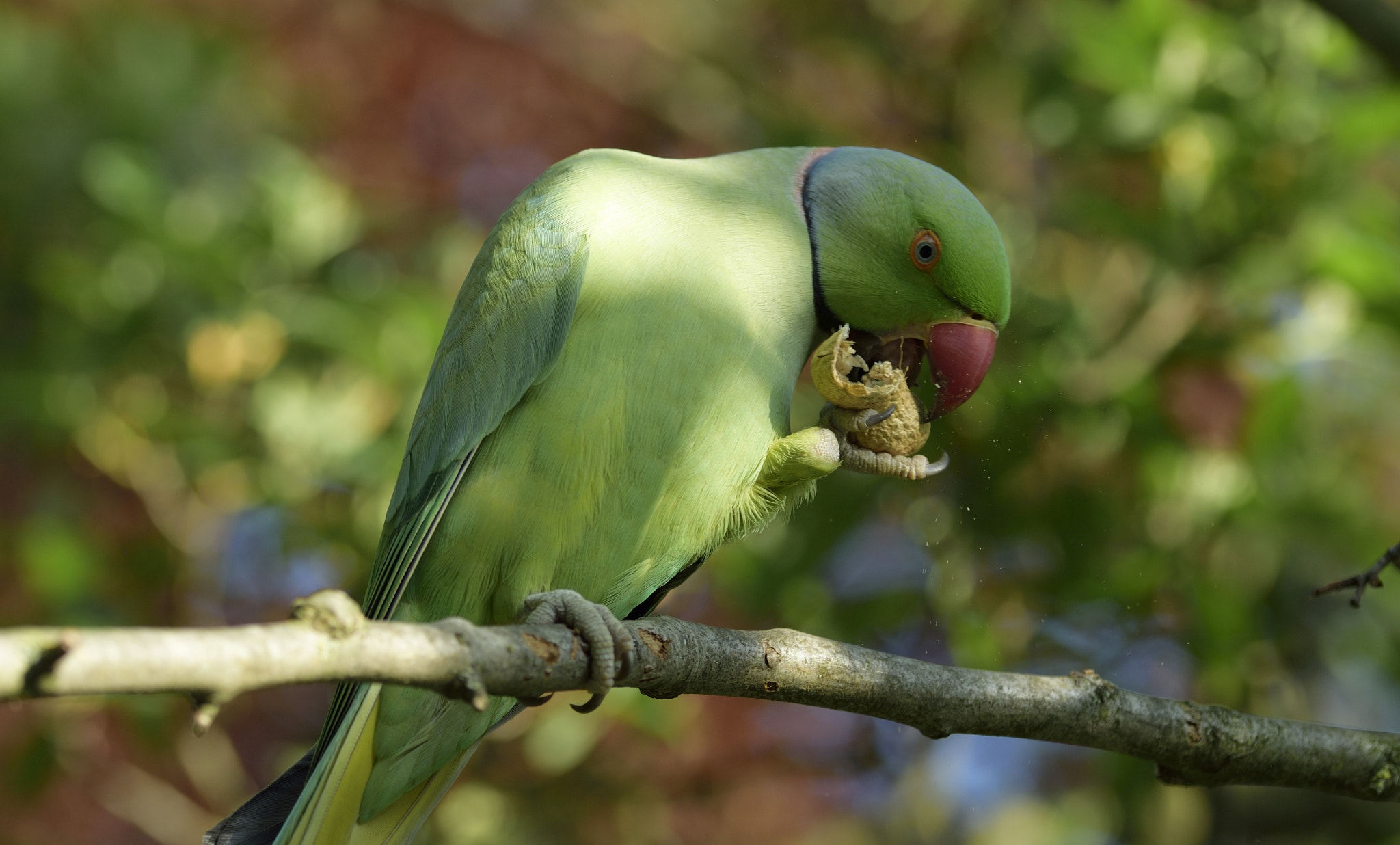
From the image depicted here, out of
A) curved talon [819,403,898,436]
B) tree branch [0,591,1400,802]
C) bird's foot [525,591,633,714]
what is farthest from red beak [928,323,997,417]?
bird's foot [525,591,633,714]

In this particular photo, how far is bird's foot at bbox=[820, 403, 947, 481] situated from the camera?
90.4 inches

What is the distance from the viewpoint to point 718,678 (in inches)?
67.7

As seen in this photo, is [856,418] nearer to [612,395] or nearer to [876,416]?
[876,416]

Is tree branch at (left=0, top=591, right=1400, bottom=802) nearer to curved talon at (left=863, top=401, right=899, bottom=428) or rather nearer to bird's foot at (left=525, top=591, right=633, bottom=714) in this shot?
bird's foot at (left=525, top=591, right=633, bottom=714)

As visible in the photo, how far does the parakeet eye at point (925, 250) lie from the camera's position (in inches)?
89.7

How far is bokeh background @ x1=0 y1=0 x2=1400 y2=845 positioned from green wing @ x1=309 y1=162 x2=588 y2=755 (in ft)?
2.96

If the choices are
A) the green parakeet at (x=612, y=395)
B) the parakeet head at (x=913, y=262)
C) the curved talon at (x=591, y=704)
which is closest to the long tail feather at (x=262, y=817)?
the green parakeet at (x=612, y=395)

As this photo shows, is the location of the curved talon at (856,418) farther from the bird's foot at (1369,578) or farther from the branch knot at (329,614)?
the branch knot at (329,614)

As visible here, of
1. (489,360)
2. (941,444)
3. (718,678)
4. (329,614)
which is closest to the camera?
(329,614)

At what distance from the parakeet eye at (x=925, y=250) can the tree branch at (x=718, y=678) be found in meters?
0.87

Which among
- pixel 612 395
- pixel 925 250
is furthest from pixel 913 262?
pixel 612 395

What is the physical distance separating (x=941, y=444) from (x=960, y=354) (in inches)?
25.9

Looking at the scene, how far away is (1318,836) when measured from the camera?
3.61m

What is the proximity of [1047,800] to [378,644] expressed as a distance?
3.74m
